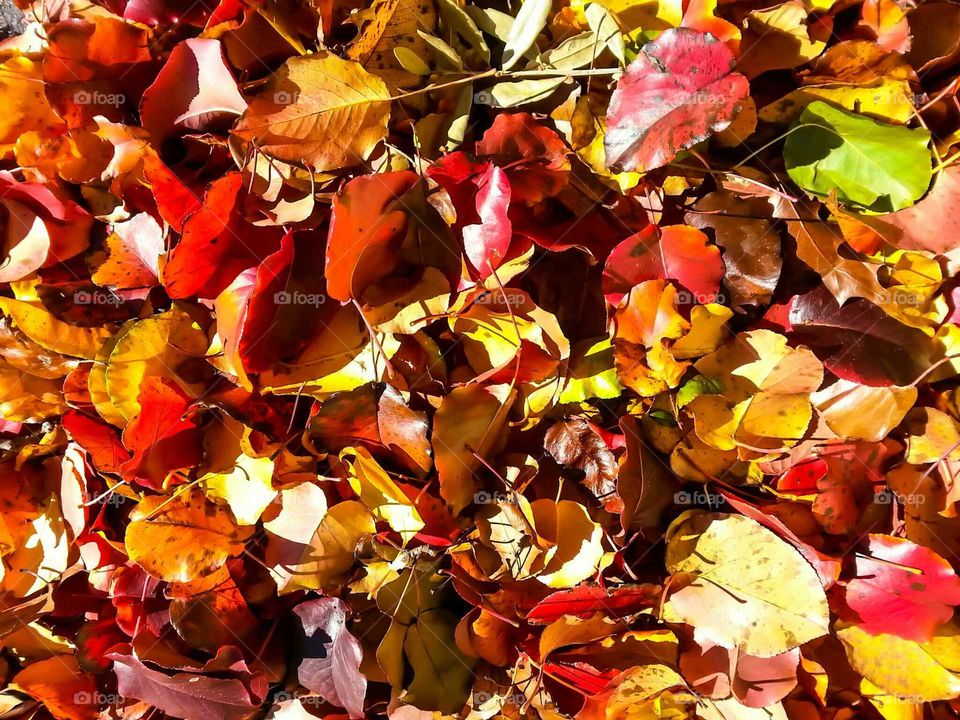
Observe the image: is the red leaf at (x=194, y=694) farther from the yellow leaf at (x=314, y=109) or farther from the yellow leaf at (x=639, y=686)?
the yellow leaf at (x=314, y=109)

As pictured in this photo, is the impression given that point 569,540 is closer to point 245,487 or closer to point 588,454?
point 588,454

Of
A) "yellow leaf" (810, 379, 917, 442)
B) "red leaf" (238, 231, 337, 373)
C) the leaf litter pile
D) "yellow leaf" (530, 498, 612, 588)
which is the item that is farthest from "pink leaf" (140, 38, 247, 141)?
"yellow leaf" (810, 379, 917, 442)

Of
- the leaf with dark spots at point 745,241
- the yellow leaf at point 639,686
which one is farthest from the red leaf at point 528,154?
the yellow leaf at point 639,686

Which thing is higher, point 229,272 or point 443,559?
point 229,272

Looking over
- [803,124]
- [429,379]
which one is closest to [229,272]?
[429,379]

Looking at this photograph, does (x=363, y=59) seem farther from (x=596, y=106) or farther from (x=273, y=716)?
(x=273, y=716)

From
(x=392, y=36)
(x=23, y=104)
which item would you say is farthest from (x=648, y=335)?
(x=23, y=104)

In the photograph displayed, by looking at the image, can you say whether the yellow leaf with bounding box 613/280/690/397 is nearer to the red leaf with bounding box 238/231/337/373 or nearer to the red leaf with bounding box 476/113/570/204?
the red leaf with bounding box 476/113/570/204
